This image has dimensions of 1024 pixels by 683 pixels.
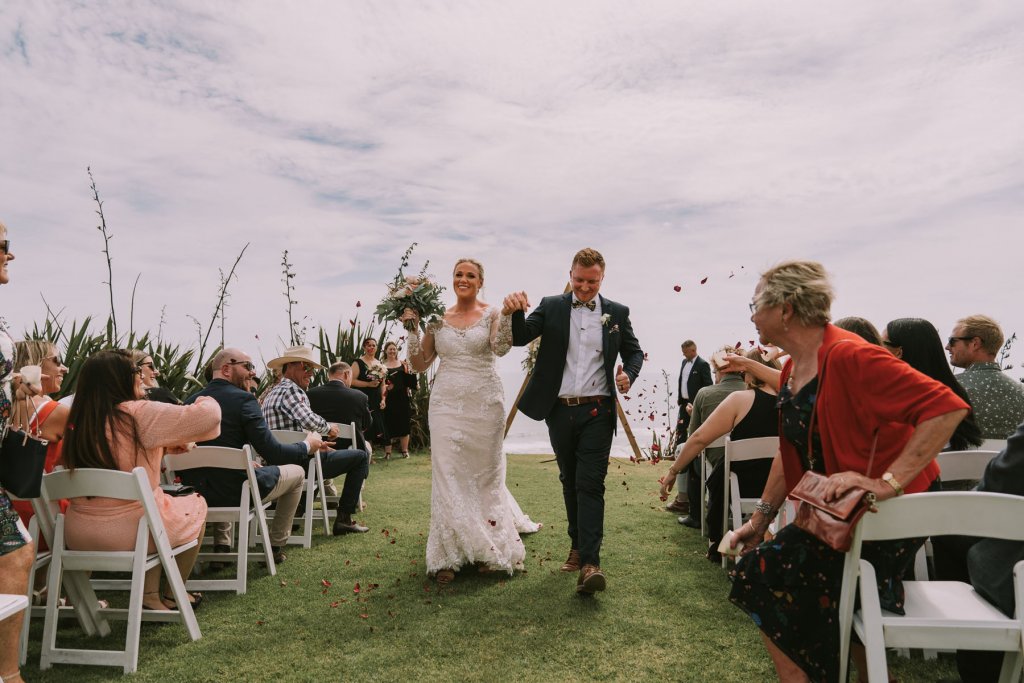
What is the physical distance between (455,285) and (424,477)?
5182 millimetres

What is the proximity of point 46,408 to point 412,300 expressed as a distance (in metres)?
2.24

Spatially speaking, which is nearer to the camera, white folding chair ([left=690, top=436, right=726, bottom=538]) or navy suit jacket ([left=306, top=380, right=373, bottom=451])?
white folding chair ([left=690, top=436, right=726, bottom=538])

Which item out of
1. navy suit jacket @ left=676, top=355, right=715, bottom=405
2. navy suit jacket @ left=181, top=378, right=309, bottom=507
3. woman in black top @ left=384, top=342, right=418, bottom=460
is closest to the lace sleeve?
navy suit jacket @ left=181, top=378, right=309, bottom=507

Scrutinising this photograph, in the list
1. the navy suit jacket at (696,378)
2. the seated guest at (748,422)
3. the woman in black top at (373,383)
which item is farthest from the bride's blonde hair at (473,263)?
the navy suit jacket at (696,378)

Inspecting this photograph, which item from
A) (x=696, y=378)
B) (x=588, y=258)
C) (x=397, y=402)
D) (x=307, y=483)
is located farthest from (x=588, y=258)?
(x=696, y=378)

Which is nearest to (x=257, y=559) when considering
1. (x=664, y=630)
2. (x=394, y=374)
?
(x=664, y=630)

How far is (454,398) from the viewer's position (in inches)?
199

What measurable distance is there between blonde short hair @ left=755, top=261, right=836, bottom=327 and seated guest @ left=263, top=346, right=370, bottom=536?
15.1 ft

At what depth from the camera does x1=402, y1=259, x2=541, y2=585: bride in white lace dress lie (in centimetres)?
492

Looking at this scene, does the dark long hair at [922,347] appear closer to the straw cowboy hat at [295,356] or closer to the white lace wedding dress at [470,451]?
the white lace wedding dress at [470,451]

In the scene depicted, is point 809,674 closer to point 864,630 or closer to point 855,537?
point 864,630

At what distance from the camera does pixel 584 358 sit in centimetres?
483

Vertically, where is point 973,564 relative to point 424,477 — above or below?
above

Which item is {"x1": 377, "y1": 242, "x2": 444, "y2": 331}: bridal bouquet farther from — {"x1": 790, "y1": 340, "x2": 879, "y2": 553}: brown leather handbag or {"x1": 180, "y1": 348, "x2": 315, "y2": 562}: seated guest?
{"x1": 790, "y1": 340, "x2": 879, "y2": 553}: brown leather handbag
